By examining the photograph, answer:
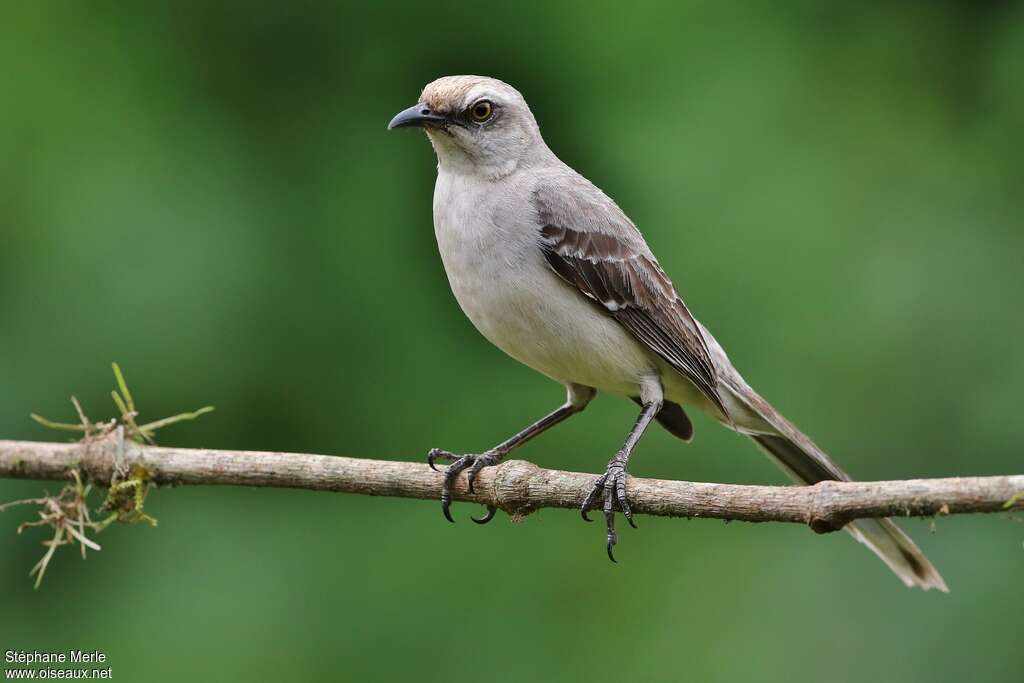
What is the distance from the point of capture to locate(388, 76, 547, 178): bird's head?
203 inches

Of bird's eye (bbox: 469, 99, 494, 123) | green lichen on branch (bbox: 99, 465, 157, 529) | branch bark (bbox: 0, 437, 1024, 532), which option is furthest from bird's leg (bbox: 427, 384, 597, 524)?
bird's eye (bbox: 469, 99, 494, 123)

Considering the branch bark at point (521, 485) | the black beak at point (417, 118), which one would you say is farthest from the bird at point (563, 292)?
the branch bark at point (521, 485)

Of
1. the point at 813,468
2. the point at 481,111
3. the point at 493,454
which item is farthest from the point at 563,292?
the point at 813,468

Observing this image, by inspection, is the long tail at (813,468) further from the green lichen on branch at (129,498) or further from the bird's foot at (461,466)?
the green lichen on branch at (129,498)

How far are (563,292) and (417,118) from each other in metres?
1.09

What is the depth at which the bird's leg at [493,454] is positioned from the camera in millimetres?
4871

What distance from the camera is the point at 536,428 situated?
5680 mm

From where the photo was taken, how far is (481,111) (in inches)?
208

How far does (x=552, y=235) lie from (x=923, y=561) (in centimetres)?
233

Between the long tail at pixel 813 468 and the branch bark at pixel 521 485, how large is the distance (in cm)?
139

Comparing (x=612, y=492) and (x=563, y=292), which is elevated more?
(x=563, y=292)

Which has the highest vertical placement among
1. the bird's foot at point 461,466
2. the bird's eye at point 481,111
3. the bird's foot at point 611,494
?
the bird's eye at point 481,111

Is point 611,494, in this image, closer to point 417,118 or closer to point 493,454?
point 493,454

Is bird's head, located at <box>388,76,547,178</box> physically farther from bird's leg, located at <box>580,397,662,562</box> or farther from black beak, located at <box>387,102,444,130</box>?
bird's leg, located at <box>580,397,662,562</box>
